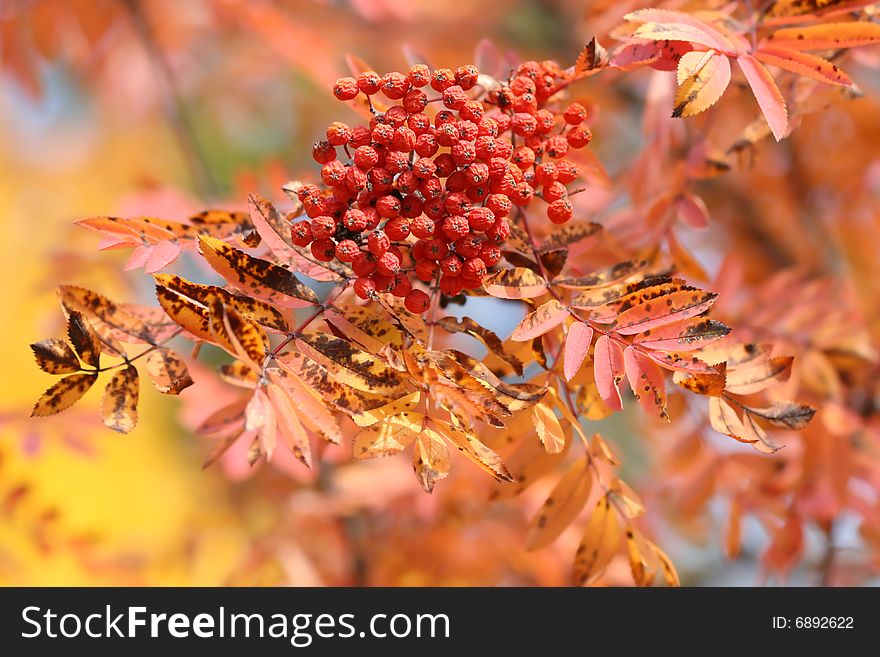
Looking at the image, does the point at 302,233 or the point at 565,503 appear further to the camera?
the point at 565,503

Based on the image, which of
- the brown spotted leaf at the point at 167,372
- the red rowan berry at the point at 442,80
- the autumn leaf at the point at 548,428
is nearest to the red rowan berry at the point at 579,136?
the red rowan berry at the point at 442,80

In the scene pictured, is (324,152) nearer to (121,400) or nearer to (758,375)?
(121,400)

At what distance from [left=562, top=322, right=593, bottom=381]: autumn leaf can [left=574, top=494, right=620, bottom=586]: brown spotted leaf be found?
0.62 feet

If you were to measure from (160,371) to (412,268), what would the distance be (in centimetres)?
20

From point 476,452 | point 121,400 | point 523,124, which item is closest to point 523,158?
point 523,124

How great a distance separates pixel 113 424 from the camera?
523 millimetres

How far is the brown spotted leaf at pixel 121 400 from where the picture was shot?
53cm

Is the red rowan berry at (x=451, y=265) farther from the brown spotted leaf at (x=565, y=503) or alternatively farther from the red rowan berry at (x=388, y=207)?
the brown spotted leaf at (x=565, y=503)

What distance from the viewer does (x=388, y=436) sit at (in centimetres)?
53

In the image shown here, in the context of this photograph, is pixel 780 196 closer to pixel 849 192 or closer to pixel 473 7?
pixel 849 192

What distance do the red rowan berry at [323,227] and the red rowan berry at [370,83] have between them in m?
0.11

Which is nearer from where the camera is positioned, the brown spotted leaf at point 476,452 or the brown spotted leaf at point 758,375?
the brown spotted leaf at point 476,452

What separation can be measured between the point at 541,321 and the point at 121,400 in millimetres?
306
